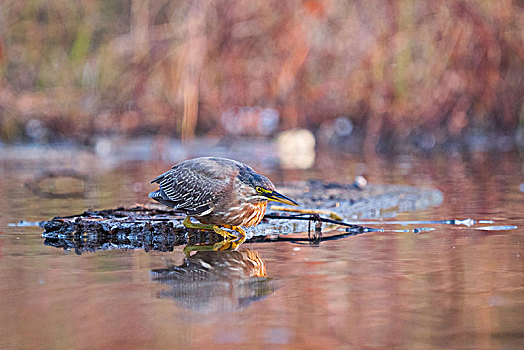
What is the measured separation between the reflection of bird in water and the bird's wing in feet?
1.35

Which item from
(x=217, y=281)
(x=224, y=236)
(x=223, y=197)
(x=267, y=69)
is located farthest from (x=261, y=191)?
(x=267, y=69)

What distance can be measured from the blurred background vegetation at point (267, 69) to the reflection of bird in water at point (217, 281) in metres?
7.75

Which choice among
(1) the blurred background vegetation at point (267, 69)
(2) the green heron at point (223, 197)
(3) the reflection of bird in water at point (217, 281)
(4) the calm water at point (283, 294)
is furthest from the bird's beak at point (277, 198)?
(1) the blurred background vegetation at point (267, 69)

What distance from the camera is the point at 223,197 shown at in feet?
16.9

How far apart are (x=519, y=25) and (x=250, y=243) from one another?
9.30 m

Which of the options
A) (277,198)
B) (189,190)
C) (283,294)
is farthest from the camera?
(189,190)

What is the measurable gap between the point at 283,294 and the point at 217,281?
42 cm

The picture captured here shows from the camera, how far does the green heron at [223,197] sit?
5.11 meters

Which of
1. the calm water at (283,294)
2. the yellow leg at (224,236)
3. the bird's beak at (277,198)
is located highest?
the bird's beak at (277,198)

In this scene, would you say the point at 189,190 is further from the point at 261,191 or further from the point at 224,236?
the point at 261,191

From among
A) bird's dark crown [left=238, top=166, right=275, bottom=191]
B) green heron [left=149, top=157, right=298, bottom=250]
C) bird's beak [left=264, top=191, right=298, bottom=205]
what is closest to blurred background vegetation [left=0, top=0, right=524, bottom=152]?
green heron [left=149, top=157, right=298, bottom=250]

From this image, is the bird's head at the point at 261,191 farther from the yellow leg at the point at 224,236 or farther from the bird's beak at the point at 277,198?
the yellow leg at the point at 224,236

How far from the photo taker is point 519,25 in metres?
13.1

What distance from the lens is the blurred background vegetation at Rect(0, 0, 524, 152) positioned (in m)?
12.9
